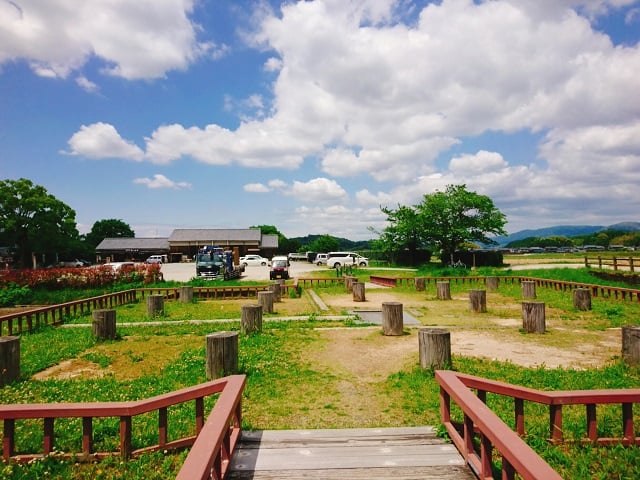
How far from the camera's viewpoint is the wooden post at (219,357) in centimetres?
658

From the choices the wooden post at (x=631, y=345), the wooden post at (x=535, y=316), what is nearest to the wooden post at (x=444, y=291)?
the wooden post at (x=535, y=316)

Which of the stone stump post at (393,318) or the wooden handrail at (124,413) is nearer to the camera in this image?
the wooden handrail at (124,413)

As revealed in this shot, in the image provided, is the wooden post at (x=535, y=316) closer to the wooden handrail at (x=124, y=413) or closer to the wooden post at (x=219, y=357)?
the wooden post at (x=219, y=357)

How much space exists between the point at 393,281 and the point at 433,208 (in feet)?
57.6

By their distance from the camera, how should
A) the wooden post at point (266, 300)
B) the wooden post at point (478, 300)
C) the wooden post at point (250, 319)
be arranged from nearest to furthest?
the wooden post at point (250, 319) < the wooden post at point (478, 300) < the wooden post at point (266, 300)

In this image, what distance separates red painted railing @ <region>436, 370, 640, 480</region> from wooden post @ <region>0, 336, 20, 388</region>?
282 inches

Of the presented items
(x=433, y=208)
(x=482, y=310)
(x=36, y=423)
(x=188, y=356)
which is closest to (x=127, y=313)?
(x=188, y=356)

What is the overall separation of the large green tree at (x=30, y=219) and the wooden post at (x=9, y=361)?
50.5m

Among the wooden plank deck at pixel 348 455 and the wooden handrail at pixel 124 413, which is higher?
the wooden handrail at pixel 124 413

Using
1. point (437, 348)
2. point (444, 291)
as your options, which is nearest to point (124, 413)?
point (437, 348)

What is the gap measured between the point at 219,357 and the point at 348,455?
3.50 m

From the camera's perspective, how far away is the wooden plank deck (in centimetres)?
339

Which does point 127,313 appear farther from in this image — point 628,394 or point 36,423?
point 628,394

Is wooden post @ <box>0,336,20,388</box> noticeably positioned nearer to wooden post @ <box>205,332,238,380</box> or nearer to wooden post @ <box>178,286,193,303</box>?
wooden post @ <box>205,332,238,380</box>
